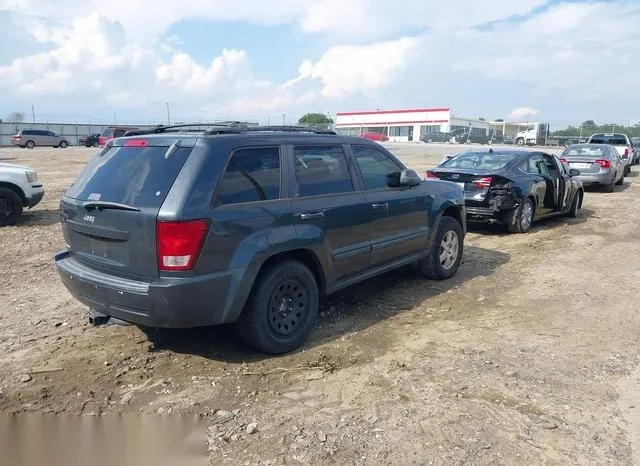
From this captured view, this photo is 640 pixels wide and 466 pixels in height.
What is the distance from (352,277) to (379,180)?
110 centimetres

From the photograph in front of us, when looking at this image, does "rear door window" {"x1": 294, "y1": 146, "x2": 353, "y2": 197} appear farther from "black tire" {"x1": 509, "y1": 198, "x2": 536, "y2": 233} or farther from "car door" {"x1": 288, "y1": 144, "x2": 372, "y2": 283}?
"black tire" {"x1": 509, "y1": 198, "x2": 536, "y2": 233}

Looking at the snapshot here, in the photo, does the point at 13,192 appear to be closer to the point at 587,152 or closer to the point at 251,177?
the point at 251,177

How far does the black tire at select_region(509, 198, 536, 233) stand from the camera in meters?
9.41

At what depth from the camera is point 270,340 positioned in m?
4.34

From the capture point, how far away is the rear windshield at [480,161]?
31.9ft

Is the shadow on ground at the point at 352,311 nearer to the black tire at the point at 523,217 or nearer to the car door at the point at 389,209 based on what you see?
the car door at the point at 389,209

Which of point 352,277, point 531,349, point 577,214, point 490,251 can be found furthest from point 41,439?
point 577,214

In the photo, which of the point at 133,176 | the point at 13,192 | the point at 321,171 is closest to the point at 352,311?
the point at 321,171

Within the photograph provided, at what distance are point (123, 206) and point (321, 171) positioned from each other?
179 cm

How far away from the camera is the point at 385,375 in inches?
162

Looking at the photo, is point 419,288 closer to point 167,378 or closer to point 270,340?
point 270,340

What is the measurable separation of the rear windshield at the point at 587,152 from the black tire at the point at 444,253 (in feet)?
39.8

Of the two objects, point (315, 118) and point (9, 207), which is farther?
point (315, 118)

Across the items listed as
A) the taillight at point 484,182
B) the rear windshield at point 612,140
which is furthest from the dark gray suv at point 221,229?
the rear windshield at point 612,140
